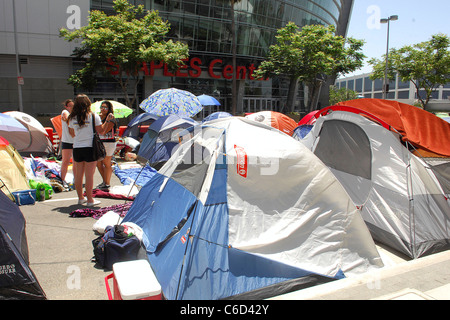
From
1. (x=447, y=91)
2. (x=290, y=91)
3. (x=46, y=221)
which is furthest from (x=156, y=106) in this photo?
(x=447, y=91)

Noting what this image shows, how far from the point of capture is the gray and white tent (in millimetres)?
4535

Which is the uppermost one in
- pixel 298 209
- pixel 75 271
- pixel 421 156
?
pixel 421 156

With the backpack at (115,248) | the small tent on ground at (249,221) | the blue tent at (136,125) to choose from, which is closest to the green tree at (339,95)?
the blue tent at (136,125)

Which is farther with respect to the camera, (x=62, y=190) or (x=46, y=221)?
(x=62, y=190)

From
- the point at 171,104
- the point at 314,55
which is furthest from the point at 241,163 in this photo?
the point at 314,55

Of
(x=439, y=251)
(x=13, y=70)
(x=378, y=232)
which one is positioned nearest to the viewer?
(x=439, y=251)

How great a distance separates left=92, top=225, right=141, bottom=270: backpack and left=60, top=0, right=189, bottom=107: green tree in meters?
17.0

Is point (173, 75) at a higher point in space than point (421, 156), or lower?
higher

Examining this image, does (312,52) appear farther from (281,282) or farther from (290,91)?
(281,282)

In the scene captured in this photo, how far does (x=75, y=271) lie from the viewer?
3.88m

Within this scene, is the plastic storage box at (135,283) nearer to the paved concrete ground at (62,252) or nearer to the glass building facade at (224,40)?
the paved concrete ground at (62,252)

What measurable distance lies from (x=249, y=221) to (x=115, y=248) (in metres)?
1.54

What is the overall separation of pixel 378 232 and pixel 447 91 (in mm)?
87040

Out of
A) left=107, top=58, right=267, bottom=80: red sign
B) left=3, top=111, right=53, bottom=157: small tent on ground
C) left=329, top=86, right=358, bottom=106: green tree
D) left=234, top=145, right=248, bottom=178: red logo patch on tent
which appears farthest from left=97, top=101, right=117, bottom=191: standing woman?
left=329, top=86, right=358, bottom=106: green tree
